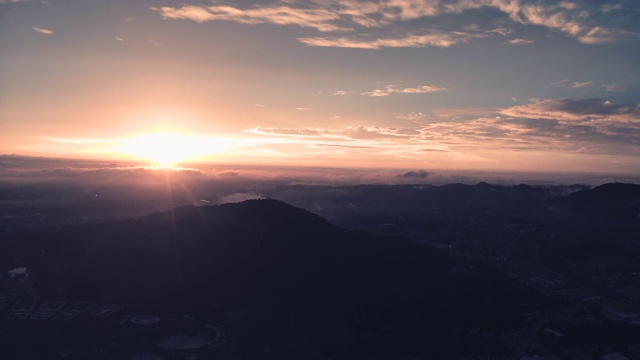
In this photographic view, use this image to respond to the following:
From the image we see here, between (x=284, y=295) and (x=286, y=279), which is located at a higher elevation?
(x=286, y=279)

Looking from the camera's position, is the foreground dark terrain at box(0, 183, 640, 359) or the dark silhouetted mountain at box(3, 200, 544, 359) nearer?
the foreground dark terrain at box(0, 183, 640, 359)

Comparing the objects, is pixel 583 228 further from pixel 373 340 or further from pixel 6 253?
pixel 6 253

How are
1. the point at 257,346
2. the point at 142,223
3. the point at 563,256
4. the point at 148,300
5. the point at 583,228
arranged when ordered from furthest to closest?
the point at 583,228, the point at 563,256, the point at 142,223, the point at 148,300, the point at 257,346

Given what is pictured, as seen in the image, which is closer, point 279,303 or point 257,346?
point 257,346

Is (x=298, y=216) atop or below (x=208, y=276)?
atop

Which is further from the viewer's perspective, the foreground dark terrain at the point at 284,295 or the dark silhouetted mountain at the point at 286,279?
the dark silhouetted mountain at the point at 286,279

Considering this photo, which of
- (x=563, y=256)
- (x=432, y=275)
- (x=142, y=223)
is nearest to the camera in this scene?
(x=432, y=275)

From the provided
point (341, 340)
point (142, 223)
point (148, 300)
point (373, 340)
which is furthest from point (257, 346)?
point (142, 223)

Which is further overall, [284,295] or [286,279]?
[286,279]
